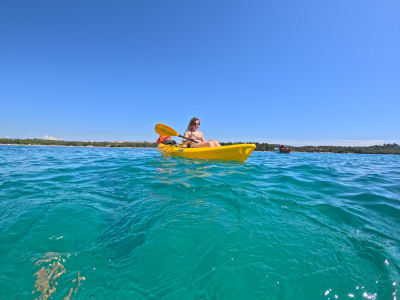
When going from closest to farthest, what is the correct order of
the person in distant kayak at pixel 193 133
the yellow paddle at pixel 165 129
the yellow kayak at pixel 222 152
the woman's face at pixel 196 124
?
the yellow kayak at pixel 222 152, the yellow paddle at pixel 165 129, the person in distant kayak at pixel 193 133, the woman's face at pixel 196 124

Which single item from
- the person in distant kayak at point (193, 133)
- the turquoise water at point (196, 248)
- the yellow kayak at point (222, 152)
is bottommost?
the turquoise water at point (196, 248)

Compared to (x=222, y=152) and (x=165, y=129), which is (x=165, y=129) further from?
(x=222, y=152)

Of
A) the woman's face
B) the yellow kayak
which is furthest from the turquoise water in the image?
the woman's face

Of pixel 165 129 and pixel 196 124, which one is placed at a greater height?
pixel 196 124

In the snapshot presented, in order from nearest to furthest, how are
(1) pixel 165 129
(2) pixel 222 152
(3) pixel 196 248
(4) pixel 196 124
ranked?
(3) pixel 196 248, (2) pixel 222 152, (1) pixel 165 129, (4) pixel 196 124

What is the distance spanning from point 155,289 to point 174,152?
283 inches

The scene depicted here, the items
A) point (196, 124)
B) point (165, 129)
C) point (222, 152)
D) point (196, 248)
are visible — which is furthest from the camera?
point (196, 124)

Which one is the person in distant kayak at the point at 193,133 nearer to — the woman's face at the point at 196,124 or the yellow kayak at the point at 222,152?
the woman's face at the point at 196,124

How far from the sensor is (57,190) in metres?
3.51

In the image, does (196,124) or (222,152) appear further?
(196,124)

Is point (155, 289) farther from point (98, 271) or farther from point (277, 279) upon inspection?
point (277, 279)

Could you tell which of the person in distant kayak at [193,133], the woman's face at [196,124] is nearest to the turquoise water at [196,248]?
the person in distant kayak at [193,133]

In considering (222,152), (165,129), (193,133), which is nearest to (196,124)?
(193,133)

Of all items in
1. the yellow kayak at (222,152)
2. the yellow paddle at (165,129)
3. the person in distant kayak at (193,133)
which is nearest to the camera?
the yellow kayak at (222,152)
